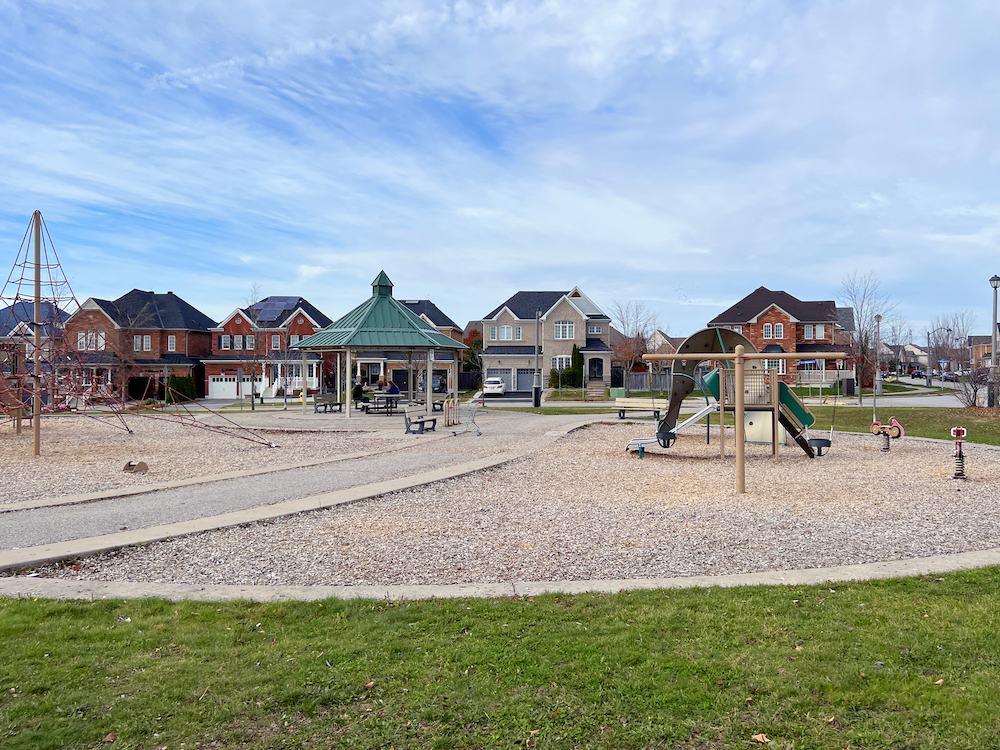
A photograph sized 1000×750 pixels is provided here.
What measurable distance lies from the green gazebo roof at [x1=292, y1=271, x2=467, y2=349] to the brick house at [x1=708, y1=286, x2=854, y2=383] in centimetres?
4001

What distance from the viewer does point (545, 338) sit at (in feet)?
193

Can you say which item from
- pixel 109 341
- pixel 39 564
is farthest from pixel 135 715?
pixel 109 341

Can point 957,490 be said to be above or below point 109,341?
Result: below

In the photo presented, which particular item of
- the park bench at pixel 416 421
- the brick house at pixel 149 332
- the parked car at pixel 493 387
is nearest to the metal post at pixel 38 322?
the park bench at pixel 416 421

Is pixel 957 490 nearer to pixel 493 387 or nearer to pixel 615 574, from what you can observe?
pixel 615 574

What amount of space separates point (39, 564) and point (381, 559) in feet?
11.0

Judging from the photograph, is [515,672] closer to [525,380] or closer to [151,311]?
[525,380]

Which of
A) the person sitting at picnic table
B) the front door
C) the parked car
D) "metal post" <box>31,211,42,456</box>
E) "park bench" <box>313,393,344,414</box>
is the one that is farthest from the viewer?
the front door

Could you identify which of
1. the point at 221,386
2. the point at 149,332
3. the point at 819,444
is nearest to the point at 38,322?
the point at 819,444

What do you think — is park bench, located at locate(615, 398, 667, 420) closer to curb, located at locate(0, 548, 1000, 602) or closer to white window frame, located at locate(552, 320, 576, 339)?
curb, located at locate(0, 548, 1000, 602)

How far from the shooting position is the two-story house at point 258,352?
5584 centimetres

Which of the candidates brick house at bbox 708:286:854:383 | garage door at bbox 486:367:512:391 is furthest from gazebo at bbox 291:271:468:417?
brick house at bbox 708:286:854:383

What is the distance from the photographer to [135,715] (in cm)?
393

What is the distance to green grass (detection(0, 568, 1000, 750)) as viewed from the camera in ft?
12.3
